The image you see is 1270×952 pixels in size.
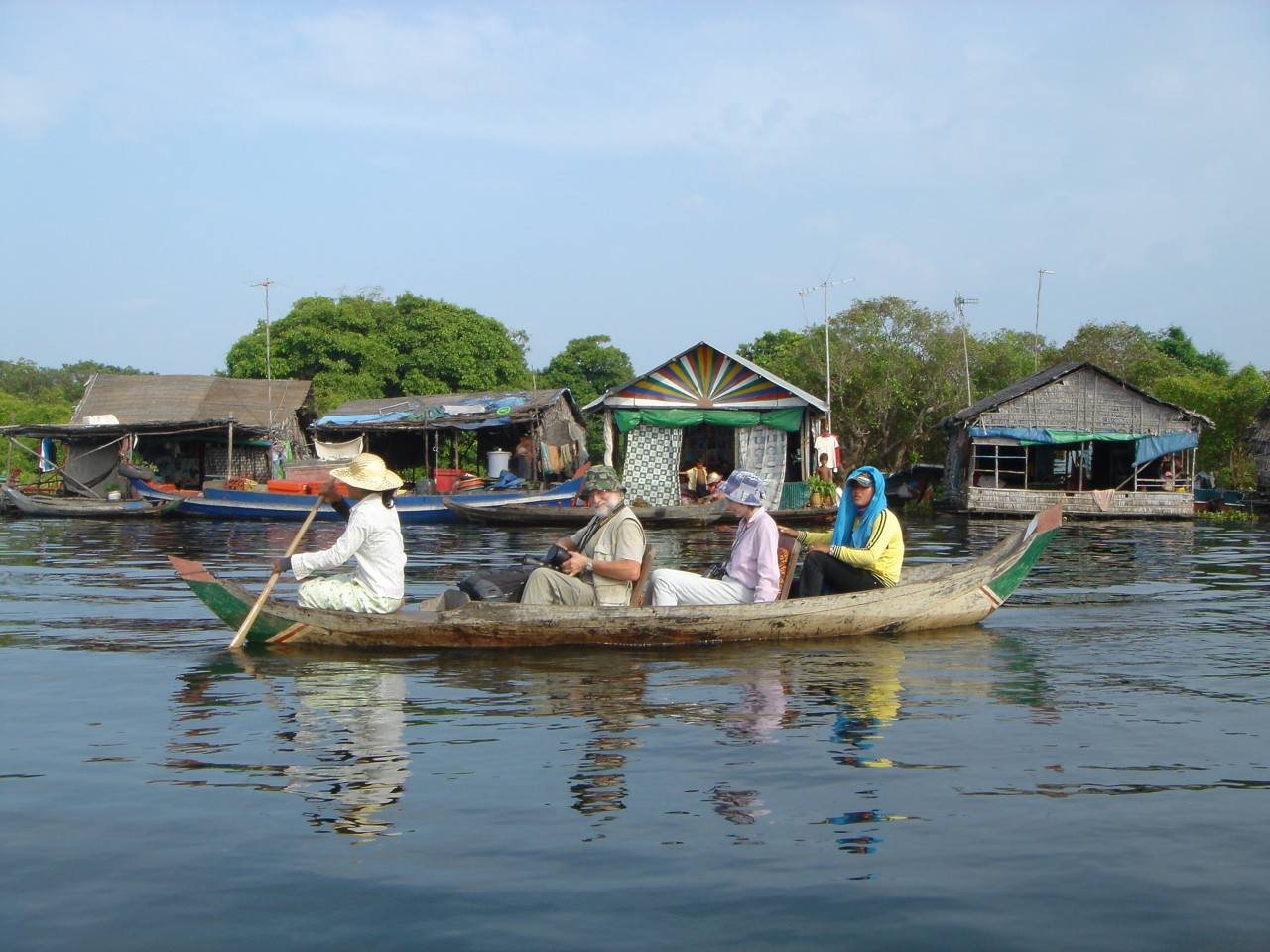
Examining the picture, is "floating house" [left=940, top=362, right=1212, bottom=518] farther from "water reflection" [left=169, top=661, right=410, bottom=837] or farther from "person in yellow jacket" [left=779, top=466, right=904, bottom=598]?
"water reflection" [left=169, top=661, right=410, bottom=837]

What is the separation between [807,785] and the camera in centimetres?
415

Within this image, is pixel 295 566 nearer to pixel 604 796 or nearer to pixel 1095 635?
pixel 604 796

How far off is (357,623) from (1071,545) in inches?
476

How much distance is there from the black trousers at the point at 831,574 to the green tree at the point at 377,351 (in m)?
25.0

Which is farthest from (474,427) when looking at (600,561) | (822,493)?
(600,561)

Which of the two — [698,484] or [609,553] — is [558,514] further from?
[609,553]

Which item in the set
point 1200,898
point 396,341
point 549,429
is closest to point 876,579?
point 1200,898

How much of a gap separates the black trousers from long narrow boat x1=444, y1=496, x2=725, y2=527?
1086 cm

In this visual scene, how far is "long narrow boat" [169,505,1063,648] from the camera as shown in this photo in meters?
6.62

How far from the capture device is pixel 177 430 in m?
22.8

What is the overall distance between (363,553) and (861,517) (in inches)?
133

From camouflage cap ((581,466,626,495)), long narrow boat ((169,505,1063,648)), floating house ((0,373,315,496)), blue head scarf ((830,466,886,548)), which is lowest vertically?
long narrow boat ((169,505,1063,648))

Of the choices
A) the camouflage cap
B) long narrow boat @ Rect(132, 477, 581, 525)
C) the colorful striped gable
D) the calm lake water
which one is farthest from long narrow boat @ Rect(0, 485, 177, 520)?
the camouflage cap

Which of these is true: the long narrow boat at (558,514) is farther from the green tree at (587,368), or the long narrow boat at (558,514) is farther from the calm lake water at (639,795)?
the green tree at (587,368)
